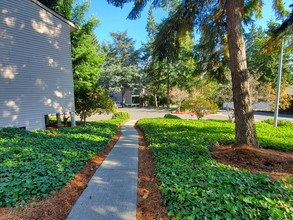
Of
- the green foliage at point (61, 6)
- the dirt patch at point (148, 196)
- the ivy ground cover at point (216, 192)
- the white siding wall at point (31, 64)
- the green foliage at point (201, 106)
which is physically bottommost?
the dirt patch at point (148, 196)

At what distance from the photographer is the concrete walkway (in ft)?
8.16

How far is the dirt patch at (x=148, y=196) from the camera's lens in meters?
2.49

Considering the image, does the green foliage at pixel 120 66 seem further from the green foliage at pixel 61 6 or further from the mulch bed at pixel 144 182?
the mulch bed at pixel 144 182

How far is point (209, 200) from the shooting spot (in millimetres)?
2408

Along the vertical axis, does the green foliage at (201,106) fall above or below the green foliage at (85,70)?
below

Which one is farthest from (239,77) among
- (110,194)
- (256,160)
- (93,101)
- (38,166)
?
(93,101)

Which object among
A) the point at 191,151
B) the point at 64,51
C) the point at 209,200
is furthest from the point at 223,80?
the point at 64,51

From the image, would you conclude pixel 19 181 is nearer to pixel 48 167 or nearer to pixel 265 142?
pixel 48 167

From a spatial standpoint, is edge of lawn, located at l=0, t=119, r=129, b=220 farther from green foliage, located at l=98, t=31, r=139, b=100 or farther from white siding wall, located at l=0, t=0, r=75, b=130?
green foliage, located at l=98, t=31, r=139, b=100

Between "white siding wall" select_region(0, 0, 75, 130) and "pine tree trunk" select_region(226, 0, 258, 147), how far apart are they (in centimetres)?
784

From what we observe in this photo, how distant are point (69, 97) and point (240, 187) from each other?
30.3ft

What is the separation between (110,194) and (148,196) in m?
0.62

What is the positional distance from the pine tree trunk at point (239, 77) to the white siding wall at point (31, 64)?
7843 mm

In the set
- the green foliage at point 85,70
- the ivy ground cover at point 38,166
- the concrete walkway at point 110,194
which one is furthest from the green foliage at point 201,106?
the concrete walkway at point 110,194
